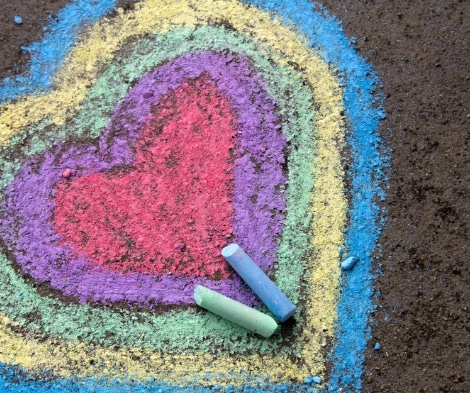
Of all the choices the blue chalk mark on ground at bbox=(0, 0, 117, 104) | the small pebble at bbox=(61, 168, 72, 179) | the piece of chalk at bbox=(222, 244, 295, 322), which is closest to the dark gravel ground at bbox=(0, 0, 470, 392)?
the blue chalk mark on ground at bbox=(0, 0, 117, 104)

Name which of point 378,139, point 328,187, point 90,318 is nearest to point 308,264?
point 328,187

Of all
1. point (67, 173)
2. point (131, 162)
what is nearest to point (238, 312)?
point (131, 162)

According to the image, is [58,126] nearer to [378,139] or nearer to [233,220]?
[233,220]

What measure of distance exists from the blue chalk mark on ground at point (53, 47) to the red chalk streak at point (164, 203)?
38 cm

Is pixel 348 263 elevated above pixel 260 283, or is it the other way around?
pixel 260 283

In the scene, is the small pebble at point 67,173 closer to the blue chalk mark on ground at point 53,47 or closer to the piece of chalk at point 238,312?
the blue chalk mark on ground at point 53,47

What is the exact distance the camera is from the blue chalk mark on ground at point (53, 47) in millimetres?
1942

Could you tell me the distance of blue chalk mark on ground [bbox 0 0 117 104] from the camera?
1.94 m

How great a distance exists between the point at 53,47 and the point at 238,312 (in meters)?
1.13

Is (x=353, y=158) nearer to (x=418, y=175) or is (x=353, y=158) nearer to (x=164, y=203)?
(x=418, y=175)

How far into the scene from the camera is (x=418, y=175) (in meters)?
1.86

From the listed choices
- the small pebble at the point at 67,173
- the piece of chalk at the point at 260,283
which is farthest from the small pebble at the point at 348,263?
the small pebble at the point at 67,173

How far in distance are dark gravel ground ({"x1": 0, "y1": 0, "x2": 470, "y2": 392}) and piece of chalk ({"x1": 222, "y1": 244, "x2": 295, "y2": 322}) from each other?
0.30m

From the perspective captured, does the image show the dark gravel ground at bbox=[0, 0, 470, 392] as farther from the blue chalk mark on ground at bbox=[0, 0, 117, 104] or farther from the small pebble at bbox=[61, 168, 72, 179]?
the small pebble at bbox=[61, 168, 72, 179]
